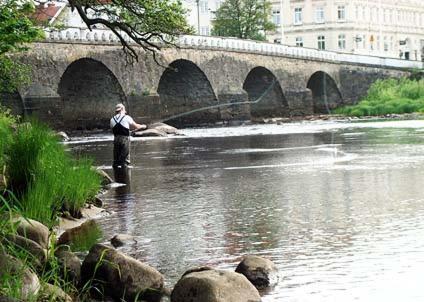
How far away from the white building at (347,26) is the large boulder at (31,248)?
10029 centimetres

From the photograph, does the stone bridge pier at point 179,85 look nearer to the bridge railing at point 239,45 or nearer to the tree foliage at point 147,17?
the bridge railing at point 239,45

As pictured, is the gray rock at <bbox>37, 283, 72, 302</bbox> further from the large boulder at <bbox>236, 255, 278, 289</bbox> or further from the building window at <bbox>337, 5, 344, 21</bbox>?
the building window at <bbox>337, 5, 344, 21</bbox>

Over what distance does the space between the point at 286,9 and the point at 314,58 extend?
32.3m

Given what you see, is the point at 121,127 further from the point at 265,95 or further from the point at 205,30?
the point at 205,30

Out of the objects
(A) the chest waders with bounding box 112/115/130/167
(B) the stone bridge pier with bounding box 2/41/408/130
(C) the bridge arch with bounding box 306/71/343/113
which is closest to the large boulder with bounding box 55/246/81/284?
(A) the chest waders with bounding box 112/115/130/167

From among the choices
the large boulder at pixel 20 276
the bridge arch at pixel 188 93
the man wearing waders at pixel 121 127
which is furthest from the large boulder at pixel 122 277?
the bridge arch at pixel 188 93

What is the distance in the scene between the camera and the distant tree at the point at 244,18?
9256 centimetres

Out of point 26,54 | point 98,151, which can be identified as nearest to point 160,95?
point 26,54

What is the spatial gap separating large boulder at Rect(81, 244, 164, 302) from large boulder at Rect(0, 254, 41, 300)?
1077mm

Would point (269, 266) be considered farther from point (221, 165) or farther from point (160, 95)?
point (160, 95)

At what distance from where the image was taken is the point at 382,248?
1241cm

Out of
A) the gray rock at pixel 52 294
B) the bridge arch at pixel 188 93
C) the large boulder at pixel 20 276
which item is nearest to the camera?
the large boulder at pixel 20 276

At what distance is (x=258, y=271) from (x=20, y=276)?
3087mm

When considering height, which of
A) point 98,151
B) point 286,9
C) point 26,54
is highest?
point 286,9
